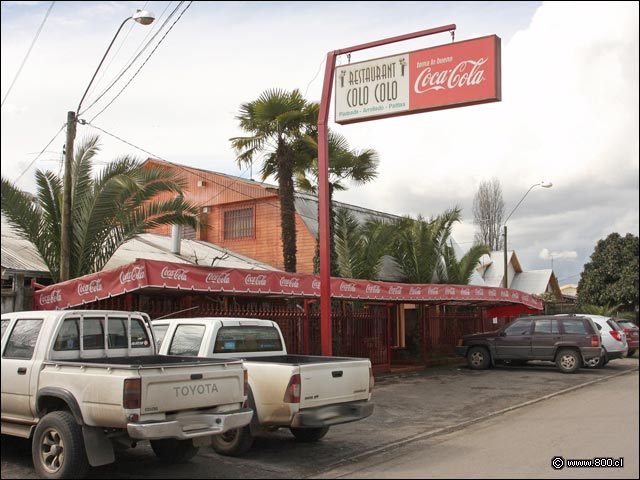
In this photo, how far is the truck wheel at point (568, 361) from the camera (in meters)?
19.8

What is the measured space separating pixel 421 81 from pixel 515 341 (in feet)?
38.0

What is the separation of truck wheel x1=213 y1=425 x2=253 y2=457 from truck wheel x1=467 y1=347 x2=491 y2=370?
1452 centimetres

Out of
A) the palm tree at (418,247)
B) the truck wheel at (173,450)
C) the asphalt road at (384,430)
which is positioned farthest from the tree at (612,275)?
the truck wheel at (173,450)

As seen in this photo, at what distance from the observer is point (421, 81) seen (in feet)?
39.4

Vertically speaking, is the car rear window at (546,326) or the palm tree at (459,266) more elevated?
the palm tree at (459,266)

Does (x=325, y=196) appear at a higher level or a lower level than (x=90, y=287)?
higher

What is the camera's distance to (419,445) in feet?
31.8

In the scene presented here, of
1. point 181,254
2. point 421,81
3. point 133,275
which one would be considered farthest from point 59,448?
point 181,254

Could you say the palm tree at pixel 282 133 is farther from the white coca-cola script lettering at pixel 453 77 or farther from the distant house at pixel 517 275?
the distant house at pixel 517 275

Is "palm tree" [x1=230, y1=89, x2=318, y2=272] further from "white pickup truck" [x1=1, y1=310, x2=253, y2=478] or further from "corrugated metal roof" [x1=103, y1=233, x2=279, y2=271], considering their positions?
"white pickup truck" [x1=1, y1=310, x2=253, y2=478]

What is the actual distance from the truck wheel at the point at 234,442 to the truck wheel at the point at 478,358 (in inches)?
572

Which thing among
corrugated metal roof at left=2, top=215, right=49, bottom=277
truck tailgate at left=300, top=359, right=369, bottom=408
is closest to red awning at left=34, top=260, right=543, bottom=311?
corrugated metal roof at left=2, top=215, right=49, bottom=277

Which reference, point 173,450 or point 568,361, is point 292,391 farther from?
point 568,361

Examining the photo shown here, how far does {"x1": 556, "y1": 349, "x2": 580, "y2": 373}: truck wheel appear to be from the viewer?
64.8 feet
